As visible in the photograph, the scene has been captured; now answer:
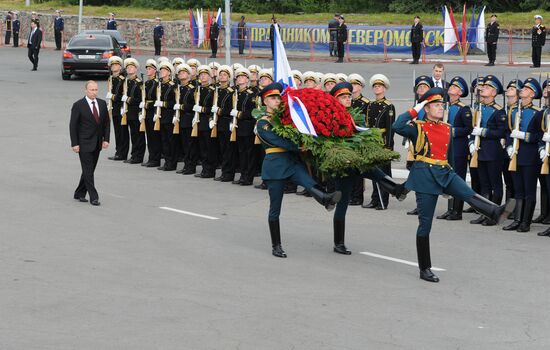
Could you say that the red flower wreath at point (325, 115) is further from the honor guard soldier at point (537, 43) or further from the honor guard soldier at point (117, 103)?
the honor guard soldier at point (537, 43)

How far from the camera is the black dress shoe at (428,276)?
1127 centimetres

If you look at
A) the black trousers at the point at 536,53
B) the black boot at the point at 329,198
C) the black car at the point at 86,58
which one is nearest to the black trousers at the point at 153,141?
the black boot at the point at 329,198

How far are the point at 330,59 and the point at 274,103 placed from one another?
99.1 ft

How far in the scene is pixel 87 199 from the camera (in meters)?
16.1

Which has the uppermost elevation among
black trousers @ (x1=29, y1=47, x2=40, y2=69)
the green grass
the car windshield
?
the green grass

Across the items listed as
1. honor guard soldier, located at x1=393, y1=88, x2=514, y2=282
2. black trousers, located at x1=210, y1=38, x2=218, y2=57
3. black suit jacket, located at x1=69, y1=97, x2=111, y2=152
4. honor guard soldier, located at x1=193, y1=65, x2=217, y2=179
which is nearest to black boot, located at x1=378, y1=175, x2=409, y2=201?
honor guard soldier, located at x1=393, y1=88, x2=514, y2=282

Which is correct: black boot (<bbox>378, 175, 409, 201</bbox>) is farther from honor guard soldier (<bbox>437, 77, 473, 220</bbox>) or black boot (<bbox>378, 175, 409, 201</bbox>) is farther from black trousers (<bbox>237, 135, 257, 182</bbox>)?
black trousers (<bbox>237, 135, 257, 182</bbox>)

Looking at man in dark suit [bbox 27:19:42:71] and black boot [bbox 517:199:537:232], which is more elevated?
man in dark suit [bbox 27:19:42:71]

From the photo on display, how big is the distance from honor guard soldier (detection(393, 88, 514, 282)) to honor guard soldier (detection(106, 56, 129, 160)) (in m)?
9.60

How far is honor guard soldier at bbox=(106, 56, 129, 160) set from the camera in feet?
66.0

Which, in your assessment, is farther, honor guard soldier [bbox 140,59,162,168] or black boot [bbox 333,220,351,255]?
honor guard soldier [bbox 140,59,162,168]

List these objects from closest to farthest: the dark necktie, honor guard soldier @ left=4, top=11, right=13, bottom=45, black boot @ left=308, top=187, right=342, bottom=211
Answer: black boot @ left=308, top=187, right=342, bottom=211
the dark necktie
honor guard soldier @ left=4, top=11, right=13, bottom=45

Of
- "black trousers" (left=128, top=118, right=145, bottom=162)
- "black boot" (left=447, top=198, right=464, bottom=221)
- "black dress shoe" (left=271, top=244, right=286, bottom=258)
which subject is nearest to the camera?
"black dress shoe" (left=271, top=244, right=286, bottom=258)

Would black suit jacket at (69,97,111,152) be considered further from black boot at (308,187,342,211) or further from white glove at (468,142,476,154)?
white glove at (468,142,476,154)
